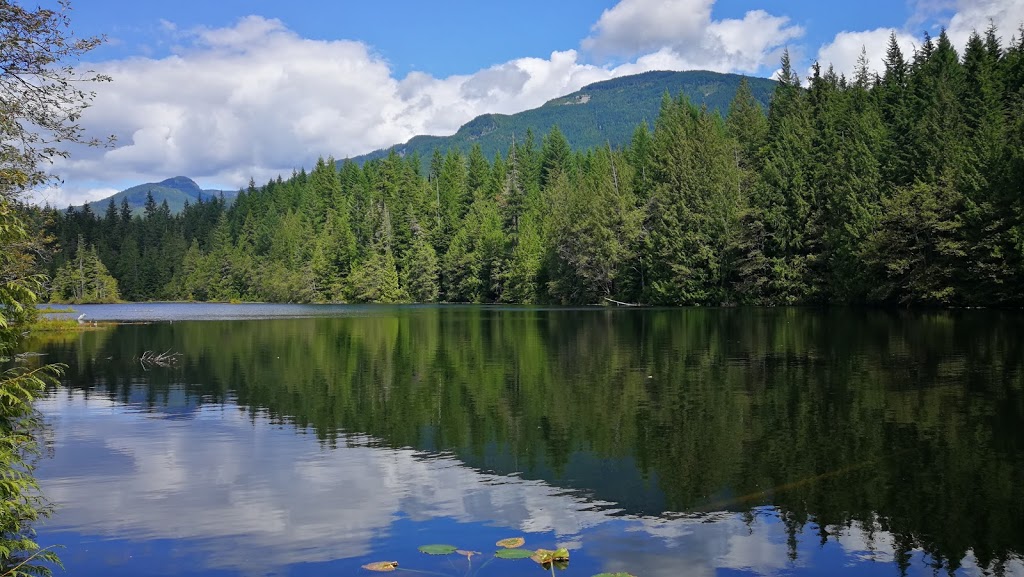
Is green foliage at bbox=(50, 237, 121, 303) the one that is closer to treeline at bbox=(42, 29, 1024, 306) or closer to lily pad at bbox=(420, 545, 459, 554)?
treeline at bbox=(42, 29, 1024, 306)

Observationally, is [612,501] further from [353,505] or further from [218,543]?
[218,543]

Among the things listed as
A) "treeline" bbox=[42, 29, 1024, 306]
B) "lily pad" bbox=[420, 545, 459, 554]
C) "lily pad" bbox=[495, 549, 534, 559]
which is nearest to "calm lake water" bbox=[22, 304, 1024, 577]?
"lily pad" bbox=[495, 549, 534, 559]

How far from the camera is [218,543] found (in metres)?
11.5

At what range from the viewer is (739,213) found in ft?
277

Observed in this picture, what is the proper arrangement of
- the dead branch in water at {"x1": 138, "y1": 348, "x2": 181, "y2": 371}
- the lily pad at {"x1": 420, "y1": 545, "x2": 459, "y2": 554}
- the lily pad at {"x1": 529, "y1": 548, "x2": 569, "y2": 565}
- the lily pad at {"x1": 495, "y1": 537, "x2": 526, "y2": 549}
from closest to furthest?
the lily pad at {"x1": 529, "y1": 548, "x2": 569, "y2": 565} → the lily pad at {"x1": 420, "y1": 545, "x2": 459, "y2": 554} → the lily pad at {"x1": 495, "y1": 537, "x2": 526, "y2": 549} → the dead branch in water at {"x1": 138, "y1": 348, "x2": 181, "y2": 371}

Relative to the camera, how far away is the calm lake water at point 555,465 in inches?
429

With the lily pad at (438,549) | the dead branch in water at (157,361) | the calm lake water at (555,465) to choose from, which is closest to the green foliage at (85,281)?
the dead branch in water at (157,361)

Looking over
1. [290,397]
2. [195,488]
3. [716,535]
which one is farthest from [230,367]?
[716,535]

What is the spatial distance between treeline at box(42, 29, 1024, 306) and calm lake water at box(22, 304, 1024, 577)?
3031 centimetres

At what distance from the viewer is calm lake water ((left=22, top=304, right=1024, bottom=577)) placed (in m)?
10.9

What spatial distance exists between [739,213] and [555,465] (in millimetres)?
73510

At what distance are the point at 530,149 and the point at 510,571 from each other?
5604 inches

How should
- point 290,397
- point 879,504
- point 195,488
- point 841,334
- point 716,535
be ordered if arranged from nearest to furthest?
point 716,535 → point 879,504 → point 195,488 → point 290,397 → point 841,334

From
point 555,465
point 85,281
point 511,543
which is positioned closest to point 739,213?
point 555,465
